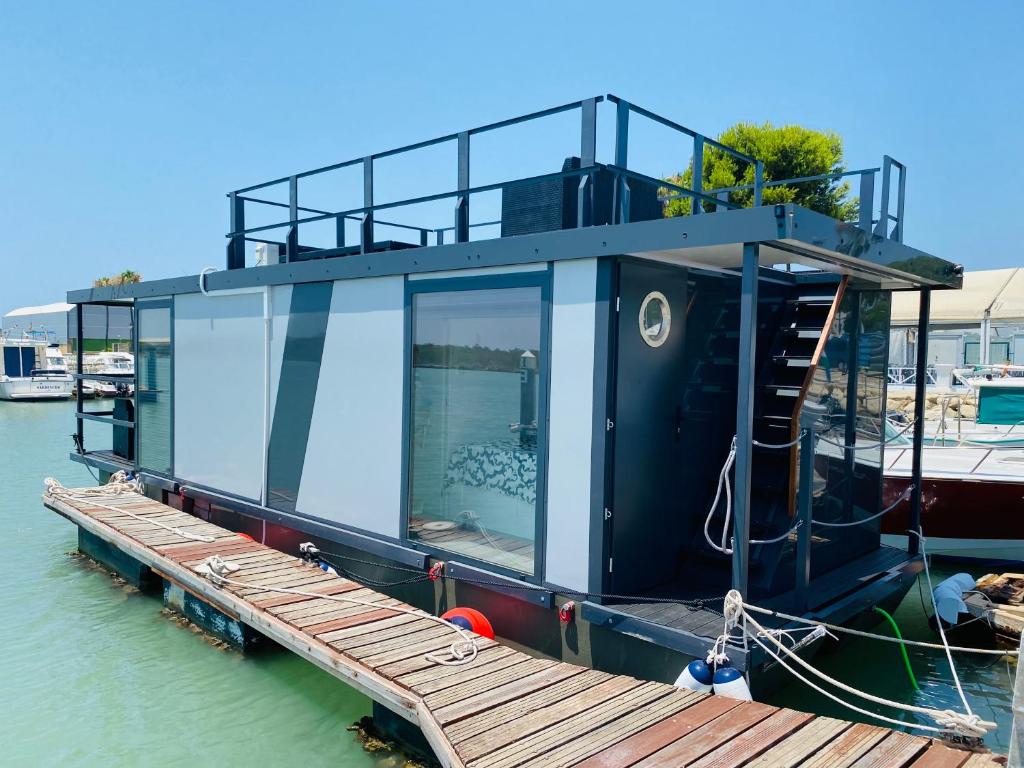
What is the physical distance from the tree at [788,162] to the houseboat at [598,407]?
14.4 metres

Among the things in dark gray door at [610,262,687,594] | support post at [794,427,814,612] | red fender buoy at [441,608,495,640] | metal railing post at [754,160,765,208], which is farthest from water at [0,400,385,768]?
metal railing post at [754,160,765,208]

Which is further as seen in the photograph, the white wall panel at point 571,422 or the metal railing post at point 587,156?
the metal railing post at point 587,156

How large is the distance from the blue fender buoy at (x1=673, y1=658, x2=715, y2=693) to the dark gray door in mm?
811

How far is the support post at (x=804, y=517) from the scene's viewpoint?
472cm

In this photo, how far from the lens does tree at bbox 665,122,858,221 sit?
19.9 m

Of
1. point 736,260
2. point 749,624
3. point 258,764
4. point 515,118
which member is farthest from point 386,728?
point 515,118

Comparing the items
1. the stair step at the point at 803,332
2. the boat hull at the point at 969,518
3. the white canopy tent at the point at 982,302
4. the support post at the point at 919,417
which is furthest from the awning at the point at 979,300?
the stair step at the point at 803,332

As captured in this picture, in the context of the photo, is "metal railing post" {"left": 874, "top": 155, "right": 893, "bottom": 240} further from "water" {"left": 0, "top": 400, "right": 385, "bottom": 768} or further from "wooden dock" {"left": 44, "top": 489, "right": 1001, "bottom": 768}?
"water" {"left": 0, "top": 400, "right": 385, "bottom": 768}

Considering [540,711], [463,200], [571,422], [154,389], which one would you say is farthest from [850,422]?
[154,389]

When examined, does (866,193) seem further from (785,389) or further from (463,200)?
(463,200)

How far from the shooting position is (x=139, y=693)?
577 centimetres

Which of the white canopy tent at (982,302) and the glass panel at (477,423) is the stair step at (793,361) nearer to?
the glass panel at (477,423)

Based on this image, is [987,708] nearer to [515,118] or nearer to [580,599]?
[580,599]

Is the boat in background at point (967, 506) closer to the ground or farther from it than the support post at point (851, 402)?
closer to the ground
